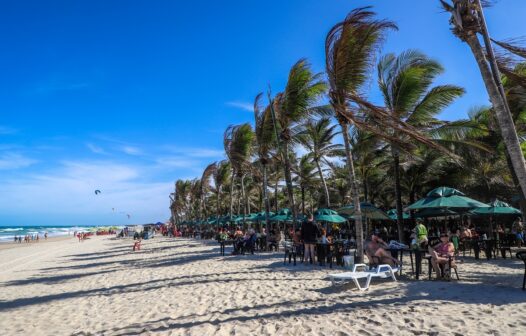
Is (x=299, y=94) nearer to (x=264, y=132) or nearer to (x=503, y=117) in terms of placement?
(x=264, y=132)

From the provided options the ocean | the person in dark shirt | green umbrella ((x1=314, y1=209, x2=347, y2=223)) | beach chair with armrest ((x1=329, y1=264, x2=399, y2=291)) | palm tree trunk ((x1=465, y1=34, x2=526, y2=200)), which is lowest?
the ocean

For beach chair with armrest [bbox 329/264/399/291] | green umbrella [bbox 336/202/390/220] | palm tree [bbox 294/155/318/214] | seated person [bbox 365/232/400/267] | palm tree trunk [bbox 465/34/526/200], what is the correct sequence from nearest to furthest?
palm tree trunk [bbox 465/34/526/200] < beach chair with armrest [bbox 329/264/399/291] < seated person [bbox 365/232/400/267] < green umbrella [bbox 336/202/390/220] < palm tree [bbox 294/155/318/214]

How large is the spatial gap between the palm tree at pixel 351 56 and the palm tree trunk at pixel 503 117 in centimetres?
226

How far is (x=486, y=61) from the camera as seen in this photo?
589 cm

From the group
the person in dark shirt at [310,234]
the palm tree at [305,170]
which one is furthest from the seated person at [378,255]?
the palm tree at [305,170]

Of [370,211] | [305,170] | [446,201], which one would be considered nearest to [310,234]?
[370,211]

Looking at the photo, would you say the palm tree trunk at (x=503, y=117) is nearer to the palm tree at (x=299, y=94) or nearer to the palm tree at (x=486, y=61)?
the palm tree at (x=486, y=61)

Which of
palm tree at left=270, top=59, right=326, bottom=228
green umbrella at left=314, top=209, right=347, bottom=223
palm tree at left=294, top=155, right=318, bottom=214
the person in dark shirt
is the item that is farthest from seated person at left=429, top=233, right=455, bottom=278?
palm tree at left=294, top=155, right=318, bottom=214

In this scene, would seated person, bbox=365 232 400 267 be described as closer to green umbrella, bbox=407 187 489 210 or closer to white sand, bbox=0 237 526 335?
white sand, bbox=0 237 526 335

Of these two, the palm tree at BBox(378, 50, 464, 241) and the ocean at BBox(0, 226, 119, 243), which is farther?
the ocean at BBox(0, 226, 119, 243)

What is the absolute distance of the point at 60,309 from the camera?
297 inches

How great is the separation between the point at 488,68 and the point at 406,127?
194cm

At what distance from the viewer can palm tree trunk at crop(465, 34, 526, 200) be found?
5.49m

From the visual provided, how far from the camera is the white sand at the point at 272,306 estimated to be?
4828mm
